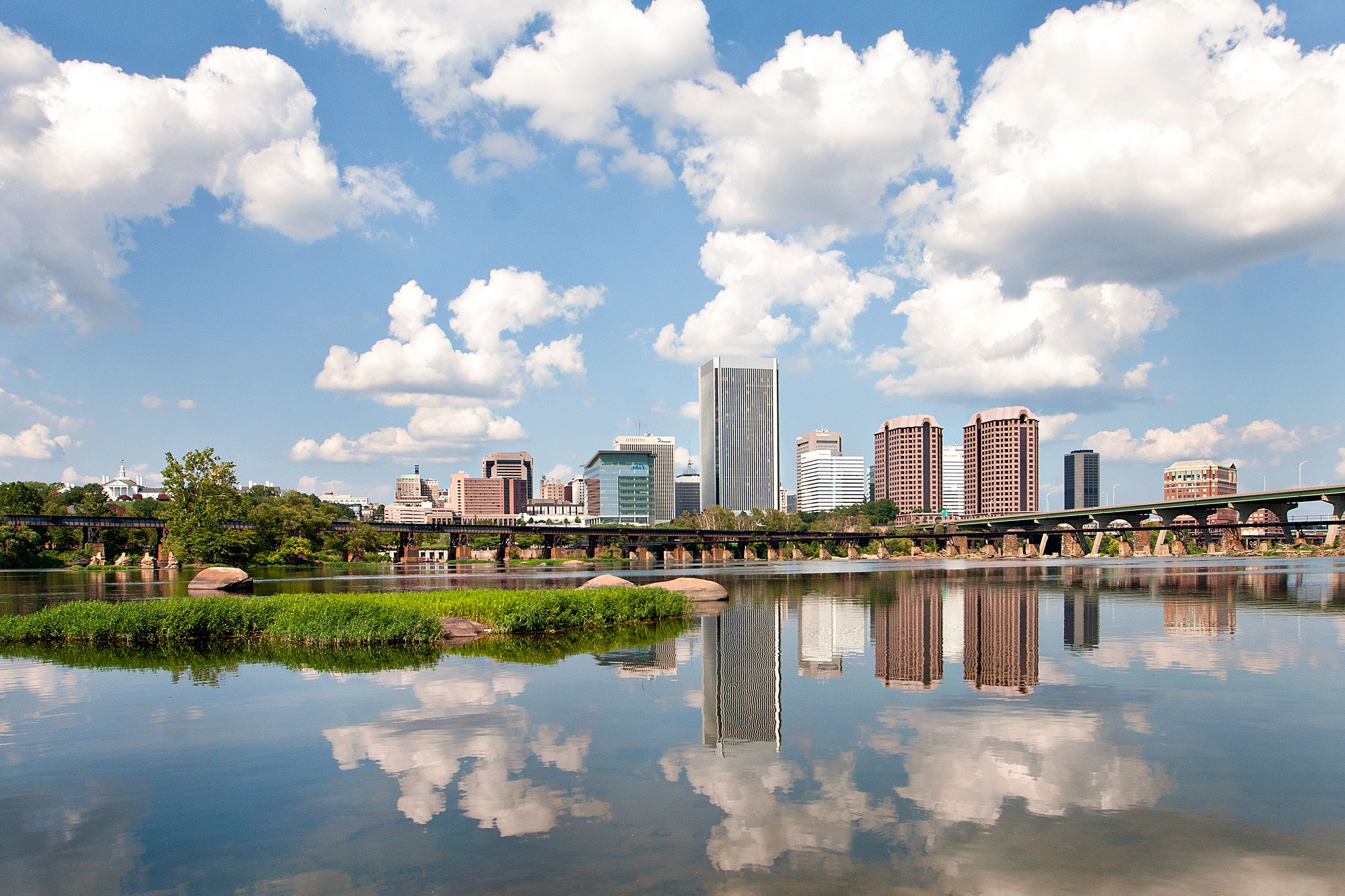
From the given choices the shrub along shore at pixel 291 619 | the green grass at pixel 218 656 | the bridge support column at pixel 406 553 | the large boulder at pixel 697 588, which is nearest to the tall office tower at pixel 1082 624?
the large boulder at pixel 697 588

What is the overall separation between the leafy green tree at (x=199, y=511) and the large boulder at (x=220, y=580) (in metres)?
48.3

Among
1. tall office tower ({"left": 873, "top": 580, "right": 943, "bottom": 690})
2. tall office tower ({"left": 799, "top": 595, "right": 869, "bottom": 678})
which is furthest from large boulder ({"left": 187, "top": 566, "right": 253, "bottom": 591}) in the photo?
tall office tower ({"left": 873, "top": 580, "right": 943, "bottom": 690})

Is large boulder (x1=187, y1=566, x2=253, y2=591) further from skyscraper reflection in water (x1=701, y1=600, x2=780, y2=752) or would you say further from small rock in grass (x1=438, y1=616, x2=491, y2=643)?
skyscraper reflection in water (x1=701, y1=600, x2=780, y2=752)

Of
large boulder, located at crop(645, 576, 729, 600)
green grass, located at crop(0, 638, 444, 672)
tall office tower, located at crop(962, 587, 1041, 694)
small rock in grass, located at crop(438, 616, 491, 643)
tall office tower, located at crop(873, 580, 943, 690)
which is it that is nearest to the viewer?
tall office tower, located at crop(962, 587, 1041, 694)

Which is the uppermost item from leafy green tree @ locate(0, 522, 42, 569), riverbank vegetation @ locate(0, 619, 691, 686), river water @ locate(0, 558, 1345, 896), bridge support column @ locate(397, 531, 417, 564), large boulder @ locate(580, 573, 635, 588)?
river water @ locate(0, 558, 1345, 896)

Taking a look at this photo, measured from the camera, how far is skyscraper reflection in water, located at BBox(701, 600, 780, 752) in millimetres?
22406

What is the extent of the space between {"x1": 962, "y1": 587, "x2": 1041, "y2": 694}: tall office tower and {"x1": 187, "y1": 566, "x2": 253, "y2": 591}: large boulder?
61846 millimetres

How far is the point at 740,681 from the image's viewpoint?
30234 mm

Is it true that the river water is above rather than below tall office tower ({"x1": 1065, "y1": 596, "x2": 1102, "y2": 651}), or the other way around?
above

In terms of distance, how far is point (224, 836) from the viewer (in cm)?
1473

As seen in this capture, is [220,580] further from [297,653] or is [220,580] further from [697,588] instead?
[297,653]

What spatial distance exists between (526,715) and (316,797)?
7624 millimetres

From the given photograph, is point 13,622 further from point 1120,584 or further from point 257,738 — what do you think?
point 1120,584

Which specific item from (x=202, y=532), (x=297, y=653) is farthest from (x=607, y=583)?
(x=202, y=532)
